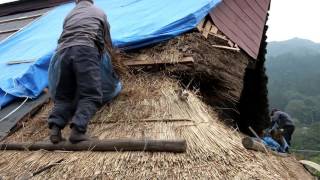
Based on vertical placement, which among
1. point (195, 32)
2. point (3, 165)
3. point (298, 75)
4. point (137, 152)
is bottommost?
point (298, 75)

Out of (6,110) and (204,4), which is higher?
(204,4)

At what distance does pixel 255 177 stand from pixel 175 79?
136 cm

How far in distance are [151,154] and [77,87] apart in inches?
31.8

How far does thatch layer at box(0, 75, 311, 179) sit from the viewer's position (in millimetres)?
2705

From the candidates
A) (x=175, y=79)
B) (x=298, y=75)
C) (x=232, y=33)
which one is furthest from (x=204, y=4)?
(x=298, y=75)

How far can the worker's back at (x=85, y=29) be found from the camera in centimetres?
323

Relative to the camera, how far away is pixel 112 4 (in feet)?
19.7

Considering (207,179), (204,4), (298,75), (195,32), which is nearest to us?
(207,179)

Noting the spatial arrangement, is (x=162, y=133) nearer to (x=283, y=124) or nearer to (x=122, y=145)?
(x=122, y=145)

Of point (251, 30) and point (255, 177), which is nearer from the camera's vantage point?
point (255, 177)

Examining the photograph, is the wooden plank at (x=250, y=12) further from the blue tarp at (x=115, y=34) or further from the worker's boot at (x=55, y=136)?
the worker's boot at (x=55, y=136)

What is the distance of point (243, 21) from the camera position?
6.09 meters

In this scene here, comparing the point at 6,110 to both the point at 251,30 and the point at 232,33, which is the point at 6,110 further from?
the point at 251,30

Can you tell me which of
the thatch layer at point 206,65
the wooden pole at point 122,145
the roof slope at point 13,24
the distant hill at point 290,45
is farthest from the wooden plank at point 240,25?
the distant hill at point 290,45
